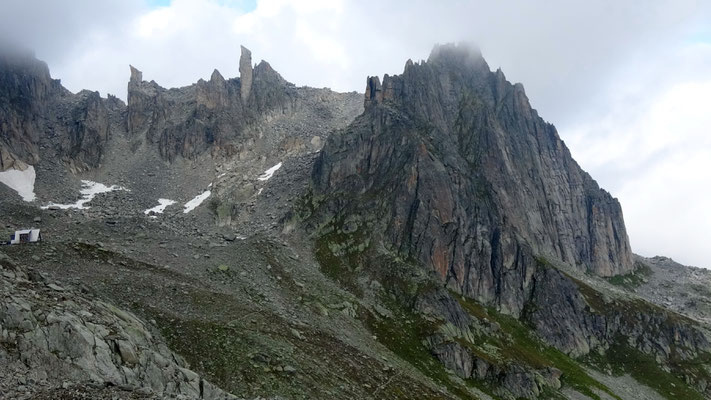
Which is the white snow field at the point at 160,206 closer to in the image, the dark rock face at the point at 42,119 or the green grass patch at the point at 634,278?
the dark rock face at the point at 42,119

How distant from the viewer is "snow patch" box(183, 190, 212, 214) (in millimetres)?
126125

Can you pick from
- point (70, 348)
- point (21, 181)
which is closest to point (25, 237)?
point (70, 348)

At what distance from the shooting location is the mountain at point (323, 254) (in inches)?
1928

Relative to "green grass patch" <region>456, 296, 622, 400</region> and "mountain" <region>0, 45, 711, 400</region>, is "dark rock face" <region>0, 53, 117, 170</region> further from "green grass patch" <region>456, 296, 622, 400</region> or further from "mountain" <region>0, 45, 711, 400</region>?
"green grass patch" <region>456, 296, 622, 400</region>

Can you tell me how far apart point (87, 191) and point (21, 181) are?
14893 millimetres

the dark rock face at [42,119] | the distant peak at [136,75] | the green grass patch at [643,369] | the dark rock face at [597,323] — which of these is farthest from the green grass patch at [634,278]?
the distant peak at [136,75]

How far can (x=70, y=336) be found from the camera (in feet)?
109

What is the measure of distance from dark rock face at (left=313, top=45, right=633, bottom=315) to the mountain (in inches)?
25.5

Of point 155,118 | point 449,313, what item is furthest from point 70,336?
point 155,118

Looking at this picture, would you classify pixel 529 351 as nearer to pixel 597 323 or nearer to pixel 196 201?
pixel 597 323

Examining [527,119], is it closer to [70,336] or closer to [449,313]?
[449,313]

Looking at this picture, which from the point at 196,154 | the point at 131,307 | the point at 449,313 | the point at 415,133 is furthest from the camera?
the point at 196,154

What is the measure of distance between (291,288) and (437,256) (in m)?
44.4

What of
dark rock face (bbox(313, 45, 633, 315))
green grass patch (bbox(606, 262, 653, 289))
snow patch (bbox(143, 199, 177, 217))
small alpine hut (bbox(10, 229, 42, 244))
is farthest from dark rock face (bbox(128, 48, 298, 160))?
green grass patch (bbox(606, 262, 653, 289))
